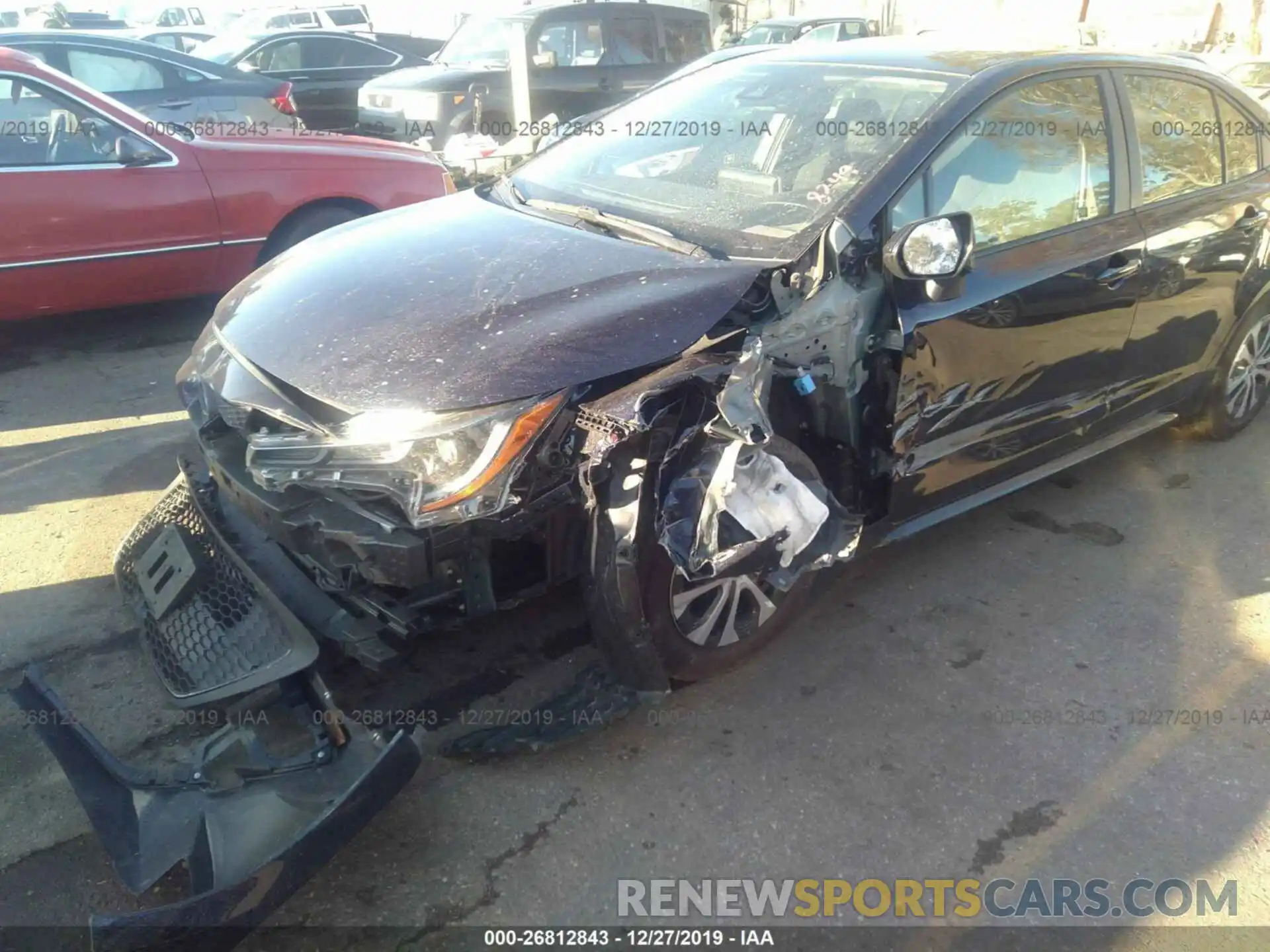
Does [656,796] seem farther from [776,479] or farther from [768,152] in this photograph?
[768,152]

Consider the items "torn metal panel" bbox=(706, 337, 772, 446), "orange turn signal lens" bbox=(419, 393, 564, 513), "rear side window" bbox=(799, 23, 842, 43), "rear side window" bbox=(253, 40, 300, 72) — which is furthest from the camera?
"rear side window" bbox=(799, 23, 842, 43)

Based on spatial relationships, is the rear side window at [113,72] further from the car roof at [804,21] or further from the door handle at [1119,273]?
the car roof at [804,21]

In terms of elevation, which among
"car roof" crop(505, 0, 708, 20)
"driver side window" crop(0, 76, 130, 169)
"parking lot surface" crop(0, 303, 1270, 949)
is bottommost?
"parking lot surface" crop(0, 303, 1270, 949)

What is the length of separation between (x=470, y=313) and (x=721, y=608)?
3.57ft

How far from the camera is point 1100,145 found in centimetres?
341

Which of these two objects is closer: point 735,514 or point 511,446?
point 511,446

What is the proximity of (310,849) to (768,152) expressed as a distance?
2478 mm

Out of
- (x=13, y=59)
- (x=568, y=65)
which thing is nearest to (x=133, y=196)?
(x=13, y=59)

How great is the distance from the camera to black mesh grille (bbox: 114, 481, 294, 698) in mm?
2432

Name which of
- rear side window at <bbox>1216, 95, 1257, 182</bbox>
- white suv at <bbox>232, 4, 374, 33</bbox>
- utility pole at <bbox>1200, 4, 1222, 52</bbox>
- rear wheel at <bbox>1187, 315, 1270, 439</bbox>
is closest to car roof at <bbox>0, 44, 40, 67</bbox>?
rear side window at <bbox>1216, 95, 1257, 182</bbox>

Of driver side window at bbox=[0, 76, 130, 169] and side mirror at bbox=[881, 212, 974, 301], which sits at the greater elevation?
driver side window at bbox=[0, 76, 130, 169]

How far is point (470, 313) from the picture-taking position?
257 cm

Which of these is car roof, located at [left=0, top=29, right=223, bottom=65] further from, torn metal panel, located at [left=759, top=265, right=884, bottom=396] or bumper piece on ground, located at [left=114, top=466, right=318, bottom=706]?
torn metal panel, located at [left=759, top=265, right=884, bottom=396]

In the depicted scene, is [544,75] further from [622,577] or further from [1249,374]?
[622,577]
